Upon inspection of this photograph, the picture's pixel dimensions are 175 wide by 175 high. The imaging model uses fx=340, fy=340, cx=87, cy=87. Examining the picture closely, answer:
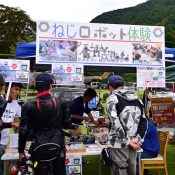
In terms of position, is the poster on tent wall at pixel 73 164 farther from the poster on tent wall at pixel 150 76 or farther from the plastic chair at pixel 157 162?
the poster on tent wall at pixel 150 76

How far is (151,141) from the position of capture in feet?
15.3

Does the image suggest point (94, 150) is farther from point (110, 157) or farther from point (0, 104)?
point (0, 104)

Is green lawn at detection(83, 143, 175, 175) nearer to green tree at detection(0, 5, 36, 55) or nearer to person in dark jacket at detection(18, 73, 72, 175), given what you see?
person in dark jacket at detection(18, 73, 72, 175)

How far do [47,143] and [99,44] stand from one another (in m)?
2.13

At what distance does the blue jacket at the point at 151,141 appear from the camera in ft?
15.1

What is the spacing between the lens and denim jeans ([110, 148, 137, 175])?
363 cm

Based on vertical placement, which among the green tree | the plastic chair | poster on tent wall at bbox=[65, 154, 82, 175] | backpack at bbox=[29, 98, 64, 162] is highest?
the green tree

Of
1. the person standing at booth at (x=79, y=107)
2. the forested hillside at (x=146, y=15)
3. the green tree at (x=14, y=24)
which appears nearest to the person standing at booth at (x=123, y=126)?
the person standing at booth at (x=79, y=107)

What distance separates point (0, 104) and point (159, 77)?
273cm

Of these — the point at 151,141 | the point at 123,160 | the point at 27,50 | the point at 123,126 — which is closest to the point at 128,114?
the point at 123,126

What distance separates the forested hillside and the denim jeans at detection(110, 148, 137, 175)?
57631mm

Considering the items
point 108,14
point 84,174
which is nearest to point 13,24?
point 108,14

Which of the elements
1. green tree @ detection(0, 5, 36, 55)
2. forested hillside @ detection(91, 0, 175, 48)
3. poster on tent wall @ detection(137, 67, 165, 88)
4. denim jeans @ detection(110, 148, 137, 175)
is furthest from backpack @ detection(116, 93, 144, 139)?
forested hillside @ detection(91, 0, 175, 48)

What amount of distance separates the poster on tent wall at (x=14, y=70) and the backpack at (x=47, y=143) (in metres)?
2.19
